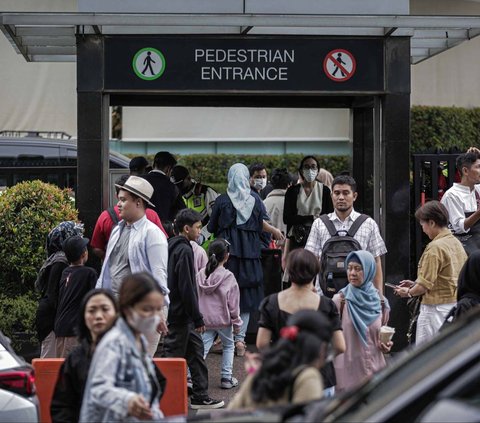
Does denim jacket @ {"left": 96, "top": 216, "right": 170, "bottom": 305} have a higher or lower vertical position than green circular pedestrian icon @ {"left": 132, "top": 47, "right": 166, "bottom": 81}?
lower

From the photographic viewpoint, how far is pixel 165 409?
24.4ft

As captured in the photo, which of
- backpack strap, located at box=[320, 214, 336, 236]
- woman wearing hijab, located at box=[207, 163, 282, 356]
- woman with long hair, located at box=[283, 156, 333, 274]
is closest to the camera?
backpack strap, located at box=[320, 214, 336, 236]

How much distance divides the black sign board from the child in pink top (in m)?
1.92

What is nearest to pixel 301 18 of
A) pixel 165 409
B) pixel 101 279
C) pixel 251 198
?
pixel 251 198

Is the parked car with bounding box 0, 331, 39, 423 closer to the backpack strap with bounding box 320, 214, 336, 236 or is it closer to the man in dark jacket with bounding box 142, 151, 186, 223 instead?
the backpack strap with bounding box 320, 214, 336, 236

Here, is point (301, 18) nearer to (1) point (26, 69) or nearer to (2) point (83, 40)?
(2) point (83, 40)

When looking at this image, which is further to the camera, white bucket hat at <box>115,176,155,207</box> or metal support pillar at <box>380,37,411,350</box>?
metal support pillar at <box>380,37,411,350</box>

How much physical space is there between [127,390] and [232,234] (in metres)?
6.27

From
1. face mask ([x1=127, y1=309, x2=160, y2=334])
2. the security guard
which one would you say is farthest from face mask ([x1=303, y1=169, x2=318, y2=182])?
face mask ([x1=127, y1=309, x2=160, y2=334])

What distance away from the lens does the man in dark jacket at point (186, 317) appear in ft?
29.3

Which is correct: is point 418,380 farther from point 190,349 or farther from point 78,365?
point 190,349

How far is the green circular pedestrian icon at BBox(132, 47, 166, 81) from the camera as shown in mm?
10867

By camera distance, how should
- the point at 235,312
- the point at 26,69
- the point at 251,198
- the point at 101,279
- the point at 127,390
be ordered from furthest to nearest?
the point at 26,69
the point at 251,198
the point at 235,312
the point at 101,279
the point at 127,390

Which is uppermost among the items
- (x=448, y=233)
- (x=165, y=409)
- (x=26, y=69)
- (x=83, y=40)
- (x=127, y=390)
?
(x=26, y=69)
